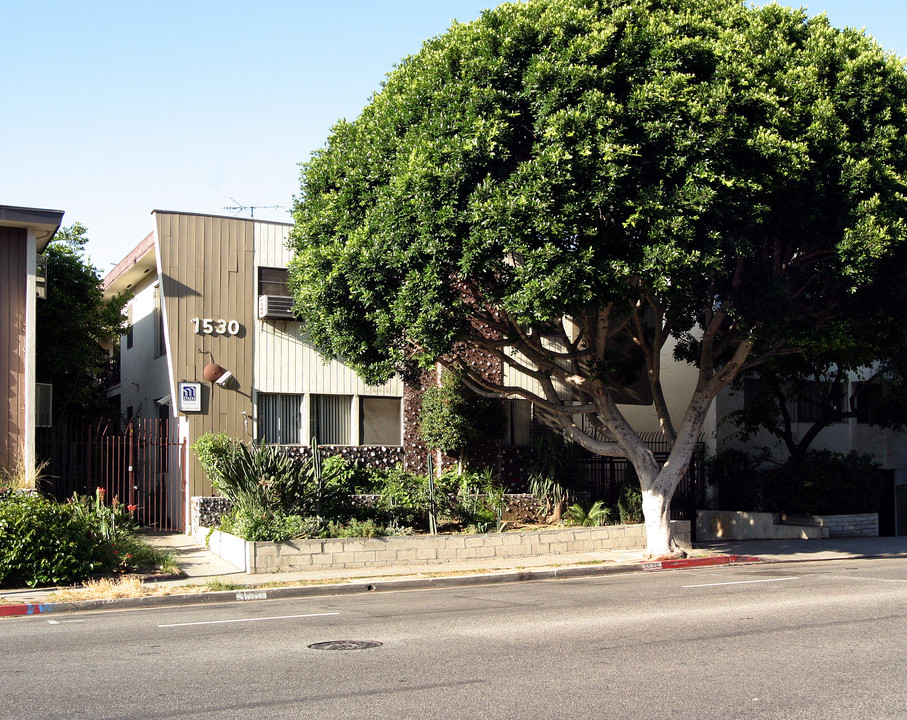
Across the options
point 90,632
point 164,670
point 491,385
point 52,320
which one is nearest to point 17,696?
point 164,670

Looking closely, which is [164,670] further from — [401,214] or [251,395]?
[251,395]

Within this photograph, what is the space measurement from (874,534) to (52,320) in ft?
70.7

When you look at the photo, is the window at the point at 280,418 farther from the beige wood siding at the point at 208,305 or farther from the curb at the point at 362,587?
the curb at the point at 362,587

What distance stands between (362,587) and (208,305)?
8.27 metres

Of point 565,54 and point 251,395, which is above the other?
point 565,54

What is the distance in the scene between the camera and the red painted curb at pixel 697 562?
1750cm

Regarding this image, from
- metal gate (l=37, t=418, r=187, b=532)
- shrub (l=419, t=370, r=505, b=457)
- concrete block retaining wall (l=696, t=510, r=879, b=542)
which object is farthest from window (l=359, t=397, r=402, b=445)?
concrete block retaining wall (l=696, t=510, r=879, b=542)

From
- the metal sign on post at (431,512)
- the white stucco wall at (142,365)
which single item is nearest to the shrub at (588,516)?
the metal sign on post at (431,512)

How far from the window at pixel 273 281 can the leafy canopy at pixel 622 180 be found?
4321 mm

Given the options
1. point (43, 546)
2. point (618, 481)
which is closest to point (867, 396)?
point (618, 481)

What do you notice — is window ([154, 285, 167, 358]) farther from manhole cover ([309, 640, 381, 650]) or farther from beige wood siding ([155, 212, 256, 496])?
manhole cover ([309, 640, 381, 650])

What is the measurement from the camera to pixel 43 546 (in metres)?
14.1

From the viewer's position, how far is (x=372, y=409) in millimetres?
21984

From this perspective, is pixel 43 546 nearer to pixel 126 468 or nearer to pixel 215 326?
pixel 126 468
